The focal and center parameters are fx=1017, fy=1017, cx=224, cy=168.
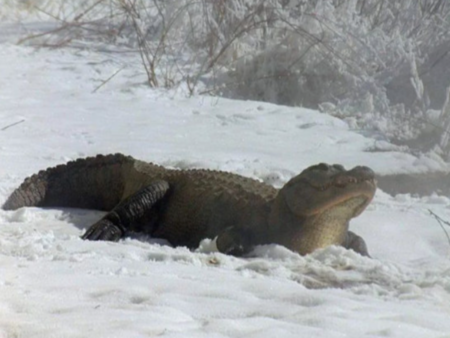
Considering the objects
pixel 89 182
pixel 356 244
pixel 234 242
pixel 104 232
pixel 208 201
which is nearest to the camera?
pixel 234 242

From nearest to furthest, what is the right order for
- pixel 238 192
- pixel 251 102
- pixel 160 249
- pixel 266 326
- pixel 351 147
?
1. pixel 266 326
2. pixel 160 249
3. pixel 238 192
4. pixel 351 147
5. pixel 251 102

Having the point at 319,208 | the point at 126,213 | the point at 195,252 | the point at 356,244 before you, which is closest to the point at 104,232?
the point at 126,213

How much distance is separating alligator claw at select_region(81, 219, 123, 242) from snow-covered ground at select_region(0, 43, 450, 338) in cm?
18

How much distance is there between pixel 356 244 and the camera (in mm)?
5633


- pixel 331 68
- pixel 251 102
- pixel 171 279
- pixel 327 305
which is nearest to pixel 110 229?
pixel 171 279

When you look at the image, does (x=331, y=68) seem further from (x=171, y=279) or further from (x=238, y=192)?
(x=171, y=279)

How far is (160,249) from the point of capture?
5.24 m

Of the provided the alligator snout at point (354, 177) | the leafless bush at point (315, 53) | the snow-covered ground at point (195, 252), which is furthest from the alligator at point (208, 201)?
the leafless bush at point (315, 53)

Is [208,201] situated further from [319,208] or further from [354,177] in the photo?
[354,177]

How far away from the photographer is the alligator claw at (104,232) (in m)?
5.82

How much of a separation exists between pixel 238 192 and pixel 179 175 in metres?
0.60

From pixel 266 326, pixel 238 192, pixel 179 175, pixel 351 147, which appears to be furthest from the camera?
pixel 351 147

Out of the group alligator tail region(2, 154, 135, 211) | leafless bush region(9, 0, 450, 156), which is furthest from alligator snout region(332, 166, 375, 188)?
leafless bush region(9, 0, 450, 156)

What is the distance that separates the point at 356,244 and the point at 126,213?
142cm
